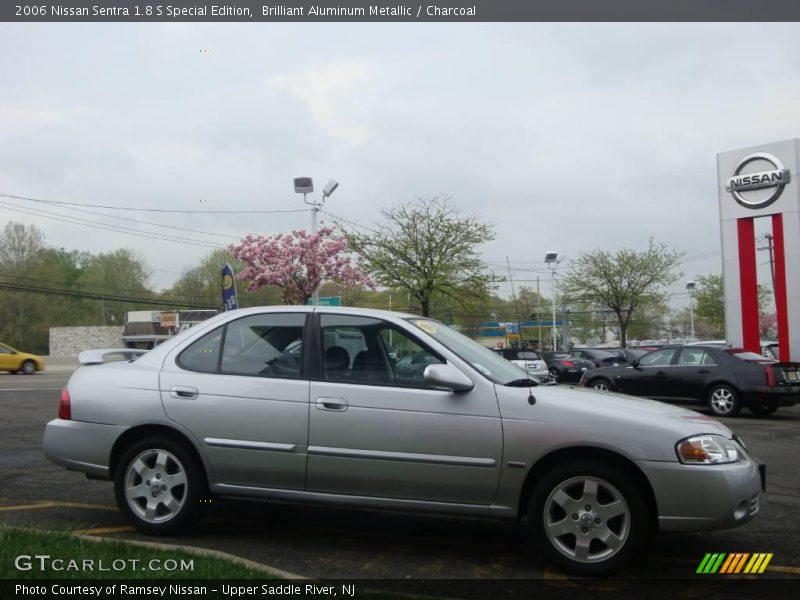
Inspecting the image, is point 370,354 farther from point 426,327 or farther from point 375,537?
point 375,537

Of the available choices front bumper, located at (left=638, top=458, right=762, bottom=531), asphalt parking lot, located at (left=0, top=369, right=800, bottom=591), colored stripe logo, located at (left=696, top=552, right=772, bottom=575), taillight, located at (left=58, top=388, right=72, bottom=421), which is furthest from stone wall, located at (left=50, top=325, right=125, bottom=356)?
front bumper, located at (left=638, top=458, right=762, bottom=531)

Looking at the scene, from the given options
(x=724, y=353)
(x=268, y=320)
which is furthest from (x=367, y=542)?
(x=724, y=353)

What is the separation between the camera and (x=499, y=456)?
462 centimetres

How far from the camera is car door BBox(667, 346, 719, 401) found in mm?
14602

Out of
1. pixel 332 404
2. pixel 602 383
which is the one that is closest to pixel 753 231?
pixel 602 383

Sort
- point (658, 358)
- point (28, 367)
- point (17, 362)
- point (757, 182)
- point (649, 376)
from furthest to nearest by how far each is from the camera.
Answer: point (28, 367)
point (17, 362)
point (757, 182)
point (658, 358)
point (649, 376)

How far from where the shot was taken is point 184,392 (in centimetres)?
521

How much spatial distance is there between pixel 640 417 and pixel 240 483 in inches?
105

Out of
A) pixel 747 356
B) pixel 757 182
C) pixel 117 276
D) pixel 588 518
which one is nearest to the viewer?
pixel 588 518

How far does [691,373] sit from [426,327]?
36.4 ft

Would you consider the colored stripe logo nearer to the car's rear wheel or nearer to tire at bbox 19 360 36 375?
the car's rear wheel

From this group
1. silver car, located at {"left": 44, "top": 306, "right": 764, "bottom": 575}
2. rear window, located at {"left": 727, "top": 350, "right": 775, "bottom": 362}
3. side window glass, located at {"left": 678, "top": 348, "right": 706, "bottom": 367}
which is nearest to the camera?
silver car, located at {"left": 44, "top": 306, "right": 764, "bottom": 575}

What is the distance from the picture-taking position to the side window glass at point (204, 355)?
535 cm

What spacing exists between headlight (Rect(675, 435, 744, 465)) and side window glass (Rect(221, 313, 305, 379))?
2.52 metres
